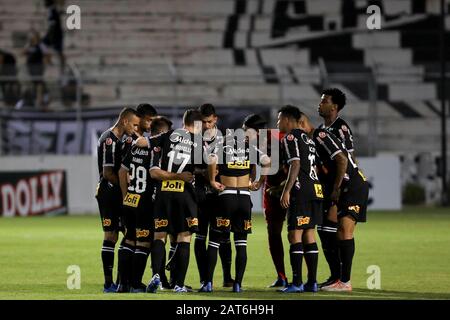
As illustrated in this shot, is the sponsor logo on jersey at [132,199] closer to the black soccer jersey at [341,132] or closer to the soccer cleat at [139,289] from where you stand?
the soccer cleat at [139,289]

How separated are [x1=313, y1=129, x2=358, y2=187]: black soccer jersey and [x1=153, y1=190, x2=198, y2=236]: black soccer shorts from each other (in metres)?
1.78

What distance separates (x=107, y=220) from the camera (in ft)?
44.0

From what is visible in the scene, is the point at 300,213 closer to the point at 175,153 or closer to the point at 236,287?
the point at 236,287

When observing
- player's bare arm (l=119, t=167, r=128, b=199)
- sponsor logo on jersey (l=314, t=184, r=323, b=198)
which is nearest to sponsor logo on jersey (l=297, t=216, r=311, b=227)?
sponsor logo on jersey (l=314, t=184, r=323, b=198)

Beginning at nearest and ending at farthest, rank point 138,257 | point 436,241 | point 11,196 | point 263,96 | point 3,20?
point 138,257 → point 436,241 → point 11,196 → point 263,96 → point 3,20

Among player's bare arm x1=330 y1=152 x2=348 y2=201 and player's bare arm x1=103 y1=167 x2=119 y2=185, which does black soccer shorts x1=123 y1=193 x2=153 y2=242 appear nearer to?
player's bare arm x1=103 y1=167 x2=119 y2=185

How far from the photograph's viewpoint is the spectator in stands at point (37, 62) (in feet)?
99.8

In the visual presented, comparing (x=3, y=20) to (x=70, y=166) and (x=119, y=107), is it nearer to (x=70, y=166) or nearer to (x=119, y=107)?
(x=119, y=107)

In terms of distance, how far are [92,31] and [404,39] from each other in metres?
9.94

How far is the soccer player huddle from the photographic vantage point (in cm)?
1298

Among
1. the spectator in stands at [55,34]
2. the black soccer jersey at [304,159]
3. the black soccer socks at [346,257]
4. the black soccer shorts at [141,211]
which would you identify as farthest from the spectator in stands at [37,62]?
the black soccer socks at [346,257]

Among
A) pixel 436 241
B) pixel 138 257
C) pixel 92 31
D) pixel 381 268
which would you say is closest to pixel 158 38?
pixel 92 31

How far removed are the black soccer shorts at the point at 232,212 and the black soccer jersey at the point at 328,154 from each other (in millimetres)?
1094

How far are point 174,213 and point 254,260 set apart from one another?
15.5 ft
